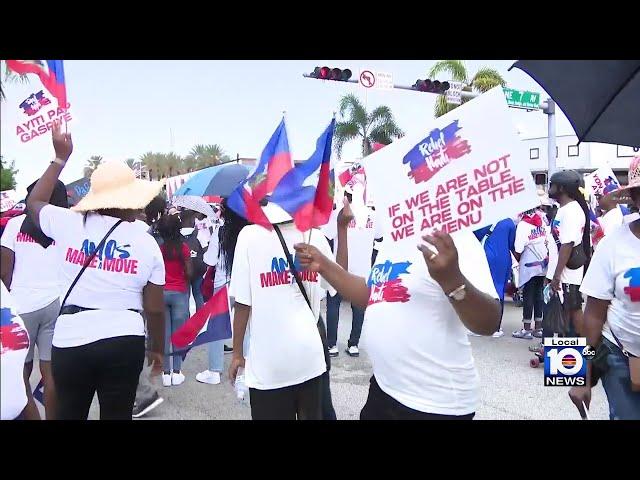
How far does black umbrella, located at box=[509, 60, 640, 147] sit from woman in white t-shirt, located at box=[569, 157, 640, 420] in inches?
24.6

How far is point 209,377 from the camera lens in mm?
5559

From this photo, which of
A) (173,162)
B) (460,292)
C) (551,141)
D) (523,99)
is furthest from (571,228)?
(173,162)

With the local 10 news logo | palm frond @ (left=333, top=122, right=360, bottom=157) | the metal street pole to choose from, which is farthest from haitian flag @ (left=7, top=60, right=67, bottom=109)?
palm frond @ (left=333, top=122, right=360, bottom=157)

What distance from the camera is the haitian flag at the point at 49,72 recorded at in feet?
8.13

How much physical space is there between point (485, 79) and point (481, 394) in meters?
20.2

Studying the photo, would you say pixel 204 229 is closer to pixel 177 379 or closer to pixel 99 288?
pixel 177 379

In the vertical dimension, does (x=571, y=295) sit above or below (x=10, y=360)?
below

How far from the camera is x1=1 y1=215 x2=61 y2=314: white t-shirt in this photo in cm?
397

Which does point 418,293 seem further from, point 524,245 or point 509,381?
point 524,245

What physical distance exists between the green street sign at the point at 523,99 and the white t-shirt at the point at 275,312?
1105cm

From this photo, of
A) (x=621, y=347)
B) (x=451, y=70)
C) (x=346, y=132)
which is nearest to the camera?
(x=621, y=347)

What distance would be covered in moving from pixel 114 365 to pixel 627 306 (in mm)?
2470

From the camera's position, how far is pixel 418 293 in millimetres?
2172

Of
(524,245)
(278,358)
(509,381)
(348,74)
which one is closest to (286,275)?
(278,358)
